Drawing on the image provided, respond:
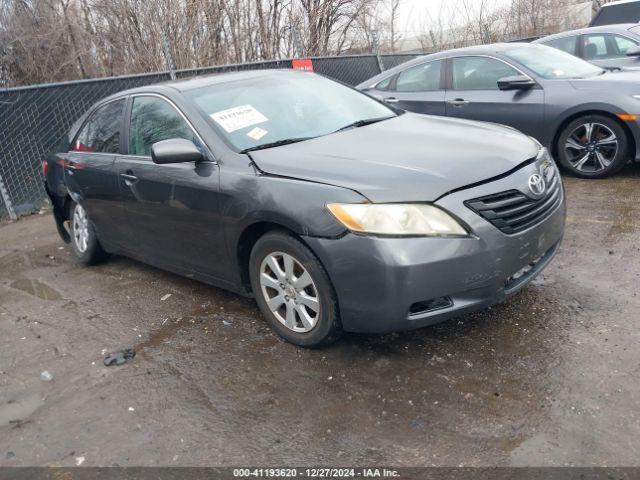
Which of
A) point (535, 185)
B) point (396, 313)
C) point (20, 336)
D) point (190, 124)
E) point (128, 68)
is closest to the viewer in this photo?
point (396, 313)

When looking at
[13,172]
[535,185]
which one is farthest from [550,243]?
[13,172]

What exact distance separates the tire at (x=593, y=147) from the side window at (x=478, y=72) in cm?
99

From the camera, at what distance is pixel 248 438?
2740 millimetres

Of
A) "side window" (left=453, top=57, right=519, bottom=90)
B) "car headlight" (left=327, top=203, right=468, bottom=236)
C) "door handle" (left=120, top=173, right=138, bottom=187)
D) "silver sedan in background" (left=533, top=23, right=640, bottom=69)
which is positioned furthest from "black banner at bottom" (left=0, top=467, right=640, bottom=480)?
"silver sedan in background" (left=533, top=23, right=640, bottom=69)

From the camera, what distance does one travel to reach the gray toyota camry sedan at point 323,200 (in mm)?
2910

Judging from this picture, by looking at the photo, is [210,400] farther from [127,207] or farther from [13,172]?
[13,172]

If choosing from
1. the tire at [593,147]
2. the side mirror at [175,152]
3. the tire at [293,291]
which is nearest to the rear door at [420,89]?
the tire at [593,147]

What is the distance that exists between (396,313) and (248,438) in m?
0.93

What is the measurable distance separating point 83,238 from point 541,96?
16.3 feet

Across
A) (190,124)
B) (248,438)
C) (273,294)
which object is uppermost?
(190,124)

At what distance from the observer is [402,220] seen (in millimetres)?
2896

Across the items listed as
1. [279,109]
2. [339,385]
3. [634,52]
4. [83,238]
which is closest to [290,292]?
[339,385]

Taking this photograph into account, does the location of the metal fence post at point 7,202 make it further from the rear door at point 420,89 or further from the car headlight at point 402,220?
the car headlight at point 402,220

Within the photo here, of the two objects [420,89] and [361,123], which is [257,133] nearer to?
[361,123]
